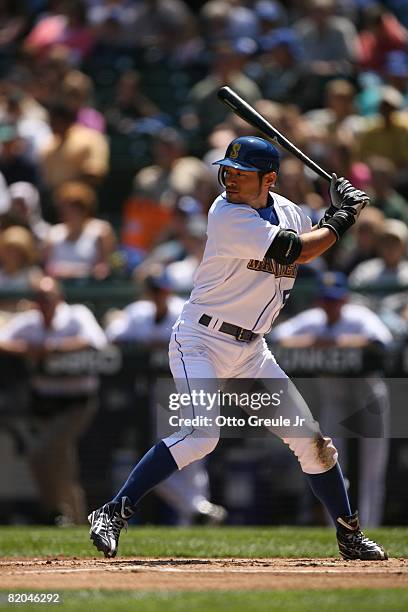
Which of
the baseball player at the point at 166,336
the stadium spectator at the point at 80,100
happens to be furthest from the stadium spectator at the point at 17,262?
the stadium spectator at the point at 80,100

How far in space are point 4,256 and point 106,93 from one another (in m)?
3.55

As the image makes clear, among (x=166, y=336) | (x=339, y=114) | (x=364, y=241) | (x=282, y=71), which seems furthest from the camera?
(x=282, y=71)

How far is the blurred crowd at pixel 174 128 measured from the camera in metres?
10.7

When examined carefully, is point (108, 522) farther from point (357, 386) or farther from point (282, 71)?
point (282, 71)

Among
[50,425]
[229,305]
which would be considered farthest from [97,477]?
[229,305]

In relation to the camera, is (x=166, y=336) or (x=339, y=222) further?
(x=166, y=336)

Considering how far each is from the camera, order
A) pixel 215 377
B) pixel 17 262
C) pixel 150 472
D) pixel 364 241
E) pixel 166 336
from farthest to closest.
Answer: pixel 17 262
pixel 364 241
pixel 166 336
pixel 215 377
pixel 150 472

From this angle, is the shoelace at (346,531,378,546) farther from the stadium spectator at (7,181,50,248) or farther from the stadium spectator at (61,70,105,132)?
the stadium spectator at (61,70,105,132)

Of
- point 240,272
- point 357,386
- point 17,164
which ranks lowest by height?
point 357,386

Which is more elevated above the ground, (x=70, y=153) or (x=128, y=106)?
(x=128, y=106)

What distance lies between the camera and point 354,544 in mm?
6617

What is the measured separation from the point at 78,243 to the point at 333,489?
5.04 metres

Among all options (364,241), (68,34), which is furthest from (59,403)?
(68,34)

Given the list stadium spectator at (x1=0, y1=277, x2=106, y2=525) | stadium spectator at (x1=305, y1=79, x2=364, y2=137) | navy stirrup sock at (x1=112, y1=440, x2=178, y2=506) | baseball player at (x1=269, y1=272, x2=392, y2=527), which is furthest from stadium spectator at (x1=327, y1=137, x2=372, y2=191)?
navy stirrup sock at (x1=112, y1=440, x2=178, y2=506)
